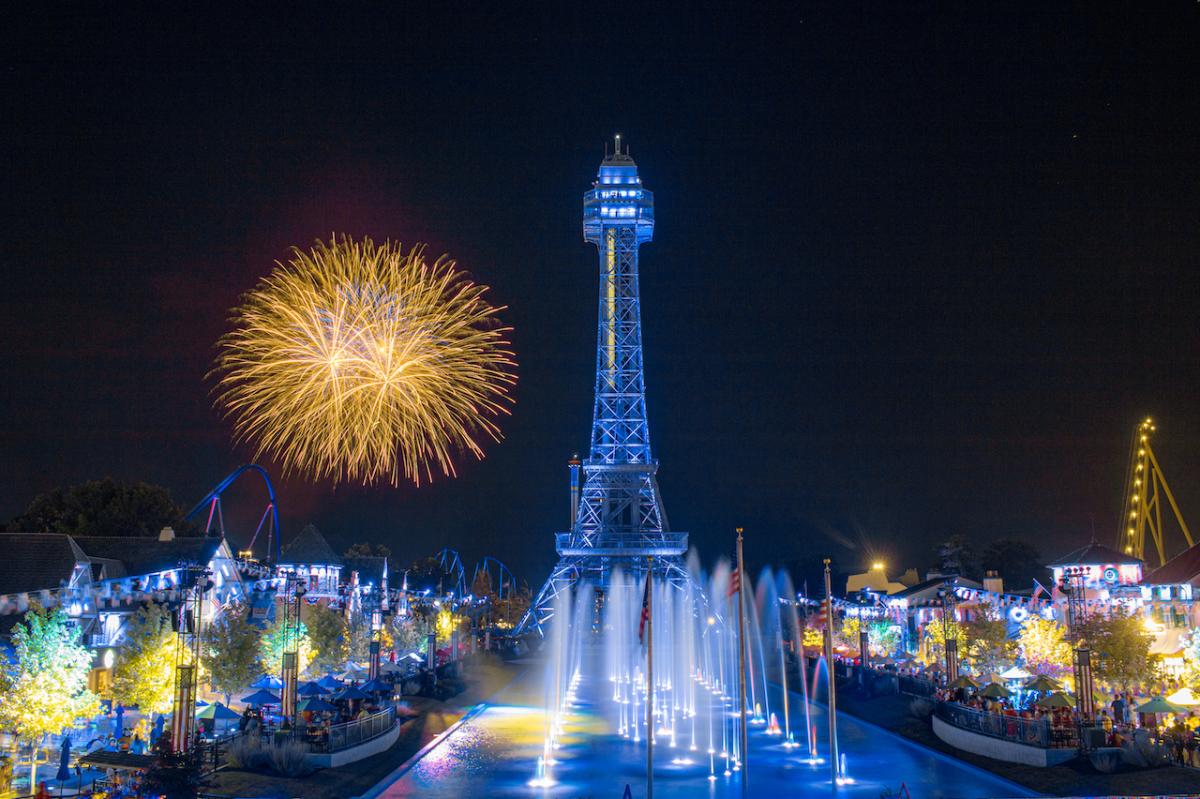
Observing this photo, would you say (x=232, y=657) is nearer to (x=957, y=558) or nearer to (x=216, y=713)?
(x=216, y=713)

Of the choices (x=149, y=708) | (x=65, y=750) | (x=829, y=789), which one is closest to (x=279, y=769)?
(x=65, y=750)

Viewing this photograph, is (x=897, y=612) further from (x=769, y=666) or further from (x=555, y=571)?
(x=555, y=571)

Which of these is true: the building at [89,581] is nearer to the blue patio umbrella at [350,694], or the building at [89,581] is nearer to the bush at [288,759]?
the blue patio umbrella at [350,694]

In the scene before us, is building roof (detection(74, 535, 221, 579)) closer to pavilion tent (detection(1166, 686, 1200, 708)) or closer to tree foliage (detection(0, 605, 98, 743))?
tree foliage (detection(0, 605, 98, 743))

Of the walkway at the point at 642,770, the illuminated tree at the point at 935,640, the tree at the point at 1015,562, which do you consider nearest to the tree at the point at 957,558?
the tree at the point at 1015,562

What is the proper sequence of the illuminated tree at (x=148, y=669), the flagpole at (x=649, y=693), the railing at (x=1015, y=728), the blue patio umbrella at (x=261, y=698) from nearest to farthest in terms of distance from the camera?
the flagpole at (x=649, y=693) < the railing at (x=1015, y=728) < the blue patio umbrella at (x=261, y=698) < the illuminated tree at (x=148, y=669)

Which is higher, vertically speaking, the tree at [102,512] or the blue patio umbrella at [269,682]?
the tree at [102,512]

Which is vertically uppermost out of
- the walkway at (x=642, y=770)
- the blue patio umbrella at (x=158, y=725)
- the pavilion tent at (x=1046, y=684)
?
the pavilion tent at (x=1046, y=684)
